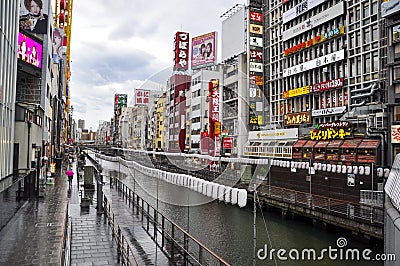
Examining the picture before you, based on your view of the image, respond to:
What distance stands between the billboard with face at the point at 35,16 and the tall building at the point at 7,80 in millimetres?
18768

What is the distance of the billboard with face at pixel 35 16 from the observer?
3844cm

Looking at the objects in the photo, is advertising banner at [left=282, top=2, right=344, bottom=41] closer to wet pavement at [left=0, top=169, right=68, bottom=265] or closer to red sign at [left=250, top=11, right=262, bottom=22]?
red sign at [left=250, top=11, right=262, bottom=22]

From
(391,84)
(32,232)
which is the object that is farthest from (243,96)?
(32,232)

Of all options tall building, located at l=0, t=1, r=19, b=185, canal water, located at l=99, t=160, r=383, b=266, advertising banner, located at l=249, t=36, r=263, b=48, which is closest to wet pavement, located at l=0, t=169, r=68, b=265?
tall building, located at l=0, t=1, r=19, b=185

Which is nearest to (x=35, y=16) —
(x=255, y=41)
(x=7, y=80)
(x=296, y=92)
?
(x=7, y=80)

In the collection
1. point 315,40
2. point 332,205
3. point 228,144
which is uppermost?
point 315,40

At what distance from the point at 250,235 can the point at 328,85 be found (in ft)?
74.3

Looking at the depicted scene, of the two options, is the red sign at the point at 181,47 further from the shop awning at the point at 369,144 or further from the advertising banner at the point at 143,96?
the shop awning at the point at 369,144

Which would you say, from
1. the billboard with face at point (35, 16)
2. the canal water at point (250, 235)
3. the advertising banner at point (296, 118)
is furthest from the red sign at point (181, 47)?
the canal water at point (250, 235)

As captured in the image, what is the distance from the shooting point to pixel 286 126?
152ft

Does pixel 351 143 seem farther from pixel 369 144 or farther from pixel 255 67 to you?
pixel 255 67

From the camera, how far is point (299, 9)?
44031 millimetres

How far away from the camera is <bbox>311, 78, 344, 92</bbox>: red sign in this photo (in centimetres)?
3792

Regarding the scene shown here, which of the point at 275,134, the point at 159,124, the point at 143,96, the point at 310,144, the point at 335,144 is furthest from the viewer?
the point at 159,124
